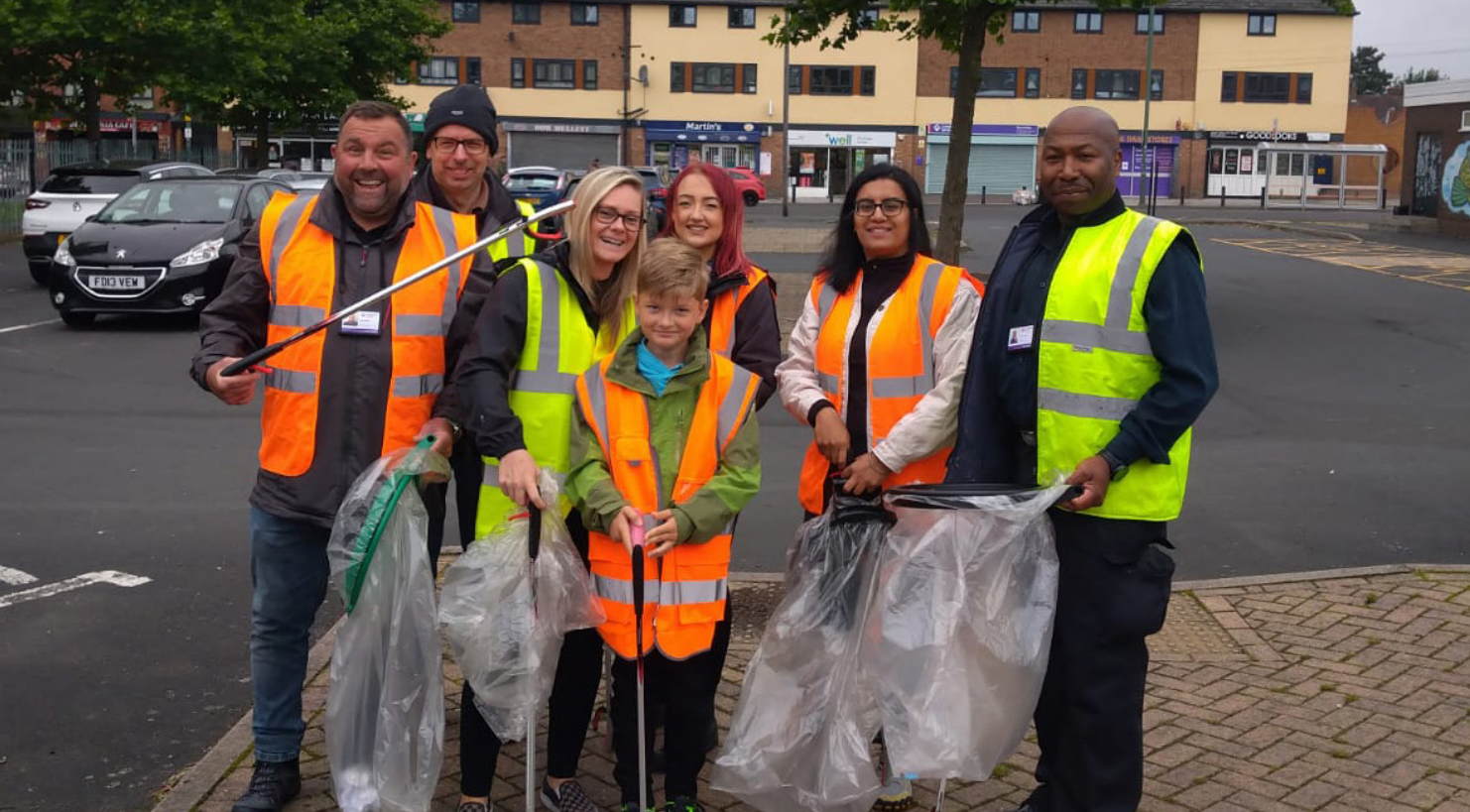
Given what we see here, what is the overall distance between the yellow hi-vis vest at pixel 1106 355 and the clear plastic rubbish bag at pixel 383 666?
1727mm

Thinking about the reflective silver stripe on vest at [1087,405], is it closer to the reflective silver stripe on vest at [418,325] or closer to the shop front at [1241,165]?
the reflective silver stripe on vest at [418,325]

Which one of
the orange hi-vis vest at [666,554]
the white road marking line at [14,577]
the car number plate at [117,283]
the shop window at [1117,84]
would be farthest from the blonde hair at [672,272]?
the shop window at [1117,84]

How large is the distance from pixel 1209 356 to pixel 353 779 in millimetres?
2479

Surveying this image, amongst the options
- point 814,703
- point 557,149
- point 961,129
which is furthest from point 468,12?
point 814,703

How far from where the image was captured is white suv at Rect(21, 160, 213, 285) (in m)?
19.2

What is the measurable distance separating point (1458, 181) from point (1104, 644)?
36085mm

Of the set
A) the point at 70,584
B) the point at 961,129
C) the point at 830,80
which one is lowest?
the point at 70,584

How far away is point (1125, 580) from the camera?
12.0 ft

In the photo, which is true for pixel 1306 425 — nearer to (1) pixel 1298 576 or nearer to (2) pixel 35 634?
(1) pixel 1298 576

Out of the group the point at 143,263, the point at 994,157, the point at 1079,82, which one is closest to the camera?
the point at 143,263

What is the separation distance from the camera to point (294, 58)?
3438 centimetres

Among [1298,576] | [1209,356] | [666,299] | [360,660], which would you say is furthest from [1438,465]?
[360,660]

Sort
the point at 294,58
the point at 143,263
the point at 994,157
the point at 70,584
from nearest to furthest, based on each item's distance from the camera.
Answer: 1. the point at 70,584
2. the point at 143,263
3. the point at 294,58
4. the point at 994,157

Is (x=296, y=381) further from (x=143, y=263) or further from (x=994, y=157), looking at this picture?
(x=994, y=157)
